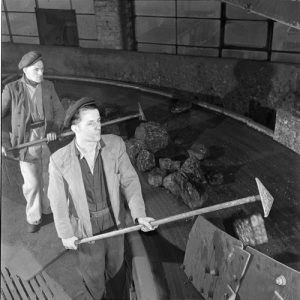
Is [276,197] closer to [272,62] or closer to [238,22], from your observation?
[272,62]

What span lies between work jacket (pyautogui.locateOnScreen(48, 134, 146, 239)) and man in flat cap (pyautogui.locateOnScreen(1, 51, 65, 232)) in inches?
7.2

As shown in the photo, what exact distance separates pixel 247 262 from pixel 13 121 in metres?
1.36

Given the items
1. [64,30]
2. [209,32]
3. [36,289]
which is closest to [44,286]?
[36,289]

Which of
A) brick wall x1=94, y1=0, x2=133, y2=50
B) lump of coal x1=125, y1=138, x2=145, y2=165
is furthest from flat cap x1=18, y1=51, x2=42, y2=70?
brick wall x1=94, y1=0, x2=133, y2=50

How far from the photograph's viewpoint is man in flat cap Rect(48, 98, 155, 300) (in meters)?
1.80

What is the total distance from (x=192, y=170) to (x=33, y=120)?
1.42 m

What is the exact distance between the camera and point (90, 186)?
6.41 ft

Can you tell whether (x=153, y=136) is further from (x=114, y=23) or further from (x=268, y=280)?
(x=114, y=23)

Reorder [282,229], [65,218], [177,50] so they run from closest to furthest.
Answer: [65,218] → [282,229] → [177,50]

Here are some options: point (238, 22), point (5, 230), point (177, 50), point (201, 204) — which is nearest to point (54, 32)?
point (177, 50)

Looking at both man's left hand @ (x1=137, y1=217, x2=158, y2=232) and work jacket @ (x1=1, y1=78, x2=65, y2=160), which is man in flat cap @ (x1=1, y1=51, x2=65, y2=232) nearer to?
work jacket @ (x1=1, y1=78, x2=65, y2=160)

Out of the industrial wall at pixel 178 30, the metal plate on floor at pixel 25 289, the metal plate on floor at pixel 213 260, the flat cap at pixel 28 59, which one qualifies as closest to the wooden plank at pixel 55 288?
the metal plate on floor at pixel 25 289

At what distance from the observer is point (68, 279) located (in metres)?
2.32

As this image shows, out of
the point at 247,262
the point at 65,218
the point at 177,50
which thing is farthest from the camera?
the point at 177,50
